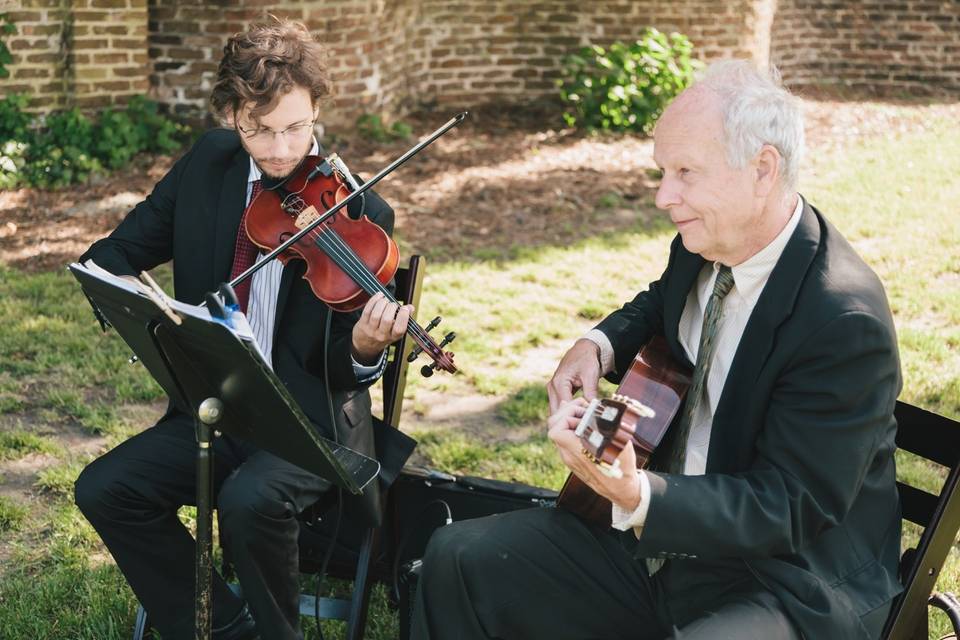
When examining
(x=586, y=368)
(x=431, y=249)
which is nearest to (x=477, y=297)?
(x=431, y=249)

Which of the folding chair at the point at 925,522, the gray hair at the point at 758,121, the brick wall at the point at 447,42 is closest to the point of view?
the gray hair at the point at 758,121

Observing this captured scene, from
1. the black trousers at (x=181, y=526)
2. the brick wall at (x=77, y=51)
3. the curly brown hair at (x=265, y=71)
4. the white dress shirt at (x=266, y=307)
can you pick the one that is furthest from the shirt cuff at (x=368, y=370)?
the brick wall at (x=77, y=51)

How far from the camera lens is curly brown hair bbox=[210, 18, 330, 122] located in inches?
112

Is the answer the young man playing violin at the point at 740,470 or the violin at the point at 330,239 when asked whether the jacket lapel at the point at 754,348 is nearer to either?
the young man playing violin at the point at 740,470

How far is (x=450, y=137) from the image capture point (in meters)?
8.23

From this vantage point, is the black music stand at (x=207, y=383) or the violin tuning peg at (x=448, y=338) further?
the violin tuning peg at (x=448, y=338)

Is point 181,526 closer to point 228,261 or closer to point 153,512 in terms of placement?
point 153,512

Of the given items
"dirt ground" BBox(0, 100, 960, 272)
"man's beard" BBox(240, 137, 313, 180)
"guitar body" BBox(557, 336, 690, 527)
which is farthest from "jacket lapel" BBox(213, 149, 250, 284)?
"dirt ground" BBox(0, 100, 960, 272)

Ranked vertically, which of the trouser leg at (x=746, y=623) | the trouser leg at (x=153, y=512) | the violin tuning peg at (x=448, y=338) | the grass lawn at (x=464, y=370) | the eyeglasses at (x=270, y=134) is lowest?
the grass lawn at (x=464, y=370)

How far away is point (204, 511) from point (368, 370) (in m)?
0.62

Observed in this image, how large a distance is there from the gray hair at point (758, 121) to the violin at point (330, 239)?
0.87m

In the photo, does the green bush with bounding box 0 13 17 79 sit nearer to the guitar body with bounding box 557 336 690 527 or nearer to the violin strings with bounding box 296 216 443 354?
the violin strings with bounding box 296 216 443 354

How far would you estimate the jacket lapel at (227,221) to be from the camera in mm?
2990

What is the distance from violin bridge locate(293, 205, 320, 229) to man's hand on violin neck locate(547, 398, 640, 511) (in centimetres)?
103
